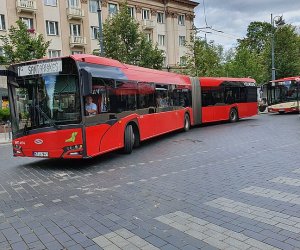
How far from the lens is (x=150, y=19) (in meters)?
42.8

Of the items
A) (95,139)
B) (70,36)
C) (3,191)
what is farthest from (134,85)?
(70,36)

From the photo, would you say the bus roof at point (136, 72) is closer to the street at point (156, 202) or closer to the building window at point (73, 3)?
the street at point (156, 202)

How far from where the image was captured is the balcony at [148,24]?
41.5 m

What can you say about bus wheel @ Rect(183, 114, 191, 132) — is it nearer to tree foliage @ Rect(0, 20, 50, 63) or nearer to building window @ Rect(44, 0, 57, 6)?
tree foliage @ Rect(0, 20, 50, 63)

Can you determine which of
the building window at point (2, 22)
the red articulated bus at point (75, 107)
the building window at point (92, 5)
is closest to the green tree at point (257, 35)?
the building window at point (92, 5)

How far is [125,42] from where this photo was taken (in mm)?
31047

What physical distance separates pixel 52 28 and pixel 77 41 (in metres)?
2.79

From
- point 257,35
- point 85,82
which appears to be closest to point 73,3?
point 85,82

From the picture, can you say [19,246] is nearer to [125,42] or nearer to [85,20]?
[125,42]

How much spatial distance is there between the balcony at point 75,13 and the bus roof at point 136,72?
20563mm

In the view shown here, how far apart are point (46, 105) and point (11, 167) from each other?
252 centimetres

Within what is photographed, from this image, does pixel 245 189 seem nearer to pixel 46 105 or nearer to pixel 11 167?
pixel 46 105

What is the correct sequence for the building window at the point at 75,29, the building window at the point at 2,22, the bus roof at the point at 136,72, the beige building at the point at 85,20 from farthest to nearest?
the building window at the point at 75,29 → the beige building at the point at 85,20 → the building window at the point at 2,22 → the bus roof at the point at 136,72

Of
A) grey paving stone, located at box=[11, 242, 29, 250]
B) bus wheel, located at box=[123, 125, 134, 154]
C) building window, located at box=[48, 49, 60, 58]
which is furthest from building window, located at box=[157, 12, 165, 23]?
grey paving stone, located at box=[11, 242, 29, 250]
